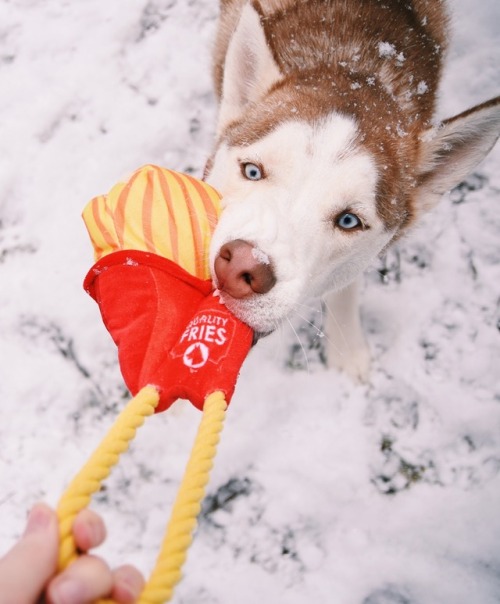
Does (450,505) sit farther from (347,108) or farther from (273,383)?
(347,108)

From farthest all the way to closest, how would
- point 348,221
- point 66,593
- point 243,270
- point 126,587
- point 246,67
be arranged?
point 246,67 → point 348,221 → point 243,270 → point 126,587 → point 66,593

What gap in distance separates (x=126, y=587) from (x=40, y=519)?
22 centimetres

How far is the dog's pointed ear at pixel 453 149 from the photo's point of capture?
88.4 inches

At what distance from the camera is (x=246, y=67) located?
260cm

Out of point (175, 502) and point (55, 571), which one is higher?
point (55, 571)

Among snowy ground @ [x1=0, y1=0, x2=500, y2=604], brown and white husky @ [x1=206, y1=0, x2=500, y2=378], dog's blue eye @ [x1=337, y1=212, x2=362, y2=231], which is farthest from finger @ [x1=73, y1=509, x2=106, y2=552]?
snowy ground @ [x1=0, y1=0, x2=500, y2=604]

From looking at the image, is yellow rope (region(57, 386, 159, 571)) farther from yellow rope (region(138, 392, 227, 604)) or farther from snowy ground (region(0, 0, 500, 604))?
snowy ground (region(0, 0, 500, 604))

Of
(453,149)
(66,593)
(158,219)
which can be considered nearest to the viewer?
(66,593)

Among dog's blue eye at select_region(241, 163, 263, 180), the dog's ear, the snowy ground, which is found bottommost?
the snowy ground

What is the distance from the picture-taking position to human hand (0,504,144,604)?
941mm

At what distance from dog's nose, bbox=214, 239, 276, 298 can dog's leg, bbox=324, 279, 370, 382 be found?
1.42 metres

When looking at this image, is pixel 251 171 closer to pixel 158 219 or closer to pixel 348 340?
pixel 158 219

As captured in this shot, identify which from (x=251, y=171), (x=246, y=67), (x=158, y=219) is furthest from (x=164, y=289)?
(x=246, y=67)

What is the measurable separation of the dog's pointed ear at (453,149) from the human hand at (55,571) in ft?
6.99
